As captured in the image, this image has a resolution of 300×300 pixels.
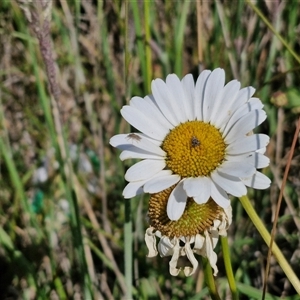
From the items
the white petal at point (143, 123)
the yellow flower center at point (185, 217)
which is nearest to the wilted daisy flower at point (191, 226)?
the yellow flower center at point (185, 217)

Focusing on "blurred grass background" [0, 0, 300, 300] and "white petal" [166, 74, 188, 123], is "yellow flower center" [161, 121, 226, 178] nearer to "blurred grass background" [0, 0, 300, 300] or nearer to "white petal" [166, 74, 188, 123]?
"white petal" [166, 74, 188, 123]

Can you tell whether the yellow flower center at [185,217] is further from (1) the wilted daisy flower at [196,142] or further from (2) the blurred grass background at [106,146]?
(2) the blurred grass background at [106,146]

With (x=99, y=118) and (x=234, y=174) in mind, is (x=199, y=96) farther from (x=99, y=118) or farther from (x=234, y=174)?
(x=99, y=118)

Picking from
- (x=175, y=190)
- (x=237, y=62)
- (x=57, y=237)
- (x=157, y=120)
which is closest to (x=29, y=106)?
(x=57, y=237)

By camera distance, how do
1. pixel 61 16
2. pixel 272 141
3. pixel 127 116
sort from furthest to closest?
pixel 61 16, pixel 272 141, pixel 127 116

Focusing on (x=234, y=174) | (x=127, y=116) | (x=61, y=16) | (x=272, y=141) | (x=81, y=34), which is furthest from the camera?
(x=81, y=34)

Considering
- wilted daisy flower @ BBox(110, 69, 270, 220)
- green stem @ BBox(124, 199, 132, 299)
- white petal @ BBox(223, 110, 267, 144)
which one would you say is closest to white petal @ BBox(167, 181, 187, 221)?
wilted daisy flower @ BBox(110, 69, 270, 220)

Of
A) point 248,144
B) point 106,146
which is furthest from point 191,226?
point 106,146
